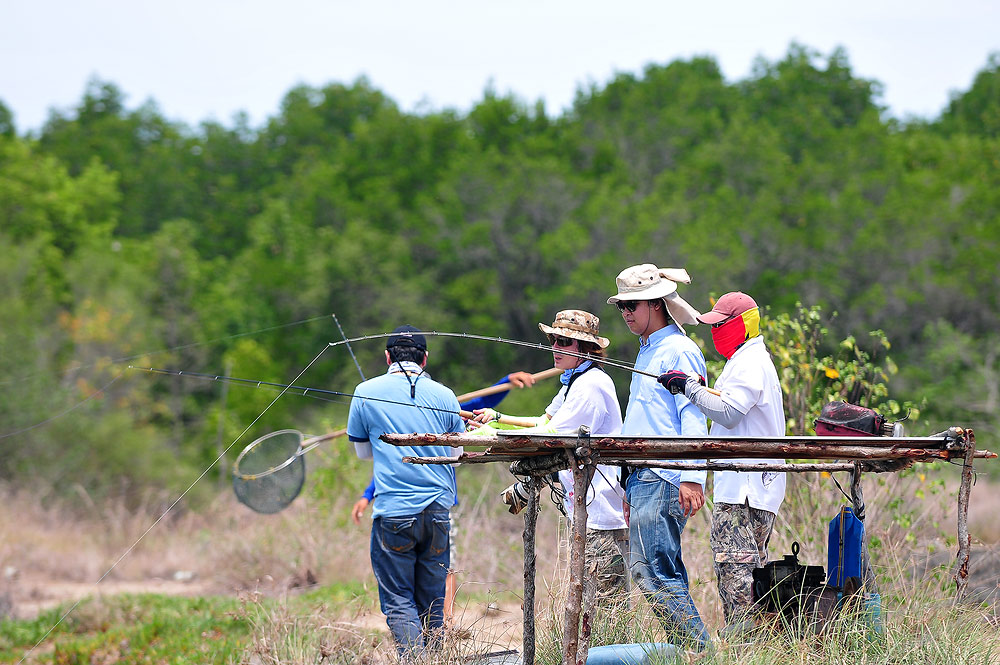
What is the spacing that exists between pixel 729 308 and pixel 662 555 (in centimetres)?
124

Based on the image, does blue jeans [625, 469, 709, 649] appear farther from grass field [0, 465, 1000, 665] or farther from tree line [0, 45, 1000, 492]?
tree line [0, 45, 1000, 492]

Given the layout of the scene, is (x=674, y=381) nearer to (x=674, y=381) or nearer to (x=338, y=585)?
(x=674, y=381)

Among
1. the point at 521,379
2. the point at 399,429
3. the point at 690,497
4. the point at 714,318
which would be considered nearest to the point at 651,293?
the point at 714,318

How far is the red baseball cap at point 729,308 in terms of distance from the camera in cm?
547

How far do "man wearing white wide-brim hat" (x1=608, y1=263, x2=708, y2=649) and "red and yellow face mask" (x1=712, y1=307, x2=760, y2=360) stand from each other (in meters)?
0.15

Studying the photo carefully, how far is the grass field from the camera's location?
17.9 ft

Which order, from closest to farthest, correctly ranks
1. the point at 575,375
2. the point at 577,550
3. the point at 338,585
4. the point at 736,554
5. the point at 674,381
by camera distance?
the point at 577,550, the point at 674,381, the point at 736,554, the point at 575,375, the point at 338,585

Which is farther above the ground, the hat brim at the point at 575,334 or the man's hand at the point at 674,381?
the hat brim at the point at 575,334

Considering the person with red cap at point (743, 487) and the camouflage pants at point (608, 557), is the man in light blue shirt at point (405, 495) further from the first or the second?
the person with red cap at point (743, 487)

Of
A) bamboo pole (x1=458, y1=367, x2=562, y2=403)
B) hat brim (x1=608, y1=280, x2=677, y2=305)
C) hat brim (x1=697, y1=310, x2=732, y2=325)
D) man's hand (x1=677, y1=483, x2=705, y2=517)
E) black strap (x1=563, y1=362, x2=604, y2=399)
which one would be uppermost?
hat brim (x1=608, y1=280, x2=677, y2=305)

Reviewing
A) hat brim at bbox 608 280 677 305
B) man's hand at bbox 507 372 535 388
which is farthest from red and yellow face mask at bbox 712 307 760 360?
man's hand at bbox 507 372 535 388

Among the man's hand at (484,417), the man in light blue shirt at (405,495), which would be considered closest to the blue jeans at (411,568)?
the man in light blue shirt at (405,495)

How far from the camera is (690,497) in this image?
17.7 feet

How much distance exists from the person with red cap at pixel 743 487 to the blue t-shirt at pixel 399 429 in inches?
63.2
